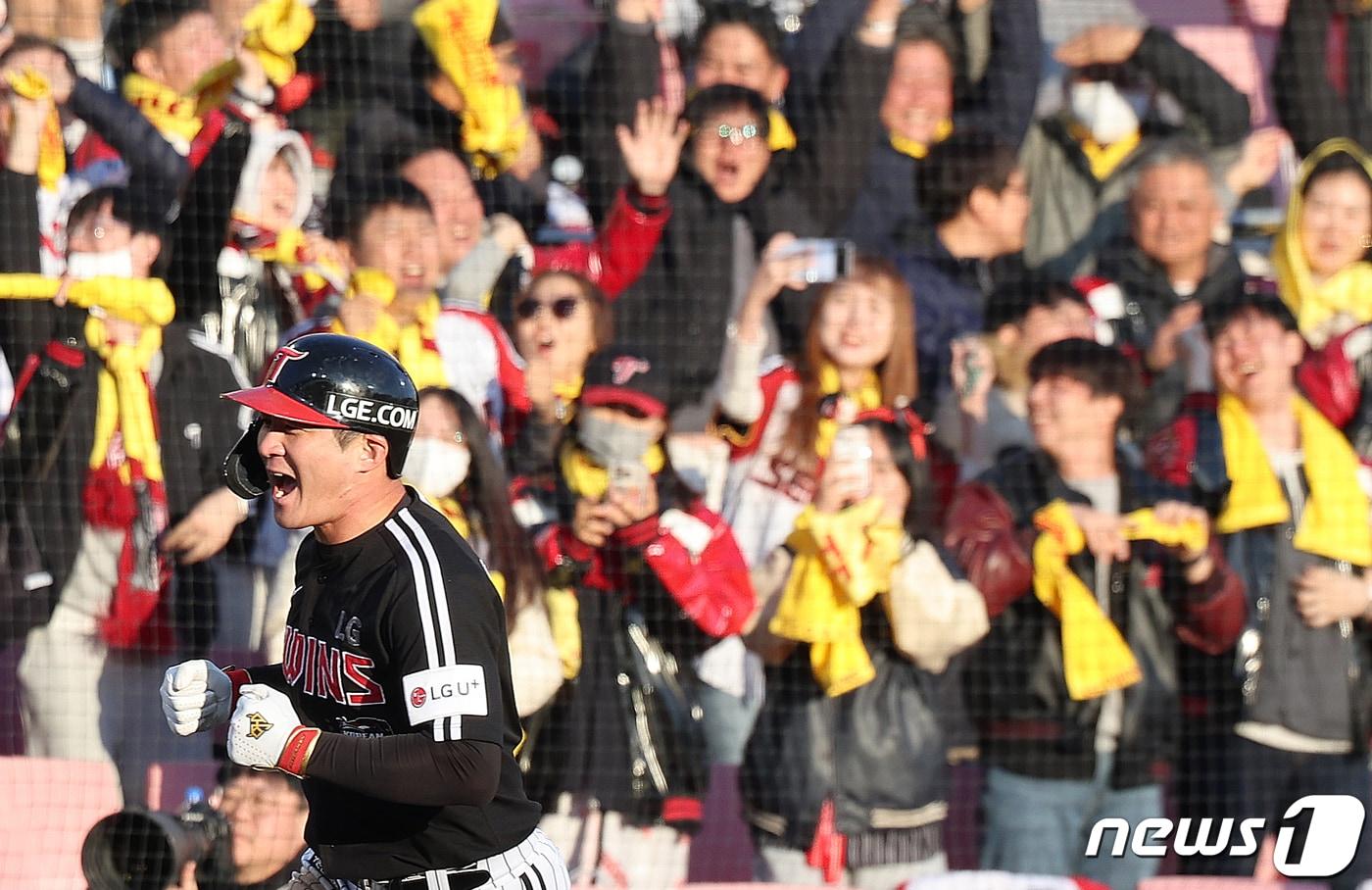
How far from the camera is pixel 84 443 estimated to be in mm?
5258

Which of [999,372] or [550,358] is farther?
[999,372]

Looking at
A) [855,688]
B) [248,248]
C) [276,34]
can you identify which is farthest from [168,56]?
[855,688]

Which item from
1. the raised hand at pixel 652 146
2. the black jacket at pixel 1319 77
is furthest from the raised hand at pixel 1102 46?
the raised hand at pixel 652 146

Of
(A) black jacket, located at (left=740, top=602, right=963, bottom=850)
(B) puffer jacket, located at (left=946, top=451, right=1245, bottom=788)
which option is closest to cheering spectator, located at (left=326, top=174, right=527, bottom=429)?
(A) black jacket, located at (left=740, top=602, right=963, bottom=850)

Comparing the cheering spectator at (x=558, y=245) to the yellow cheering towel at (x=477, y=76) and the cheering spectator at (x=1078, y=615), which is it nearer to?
the yellow cheering towel at (x=477, y=76)

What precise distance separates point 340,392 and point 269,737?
0.51 meters

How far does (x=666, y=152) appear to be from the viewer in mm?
5590

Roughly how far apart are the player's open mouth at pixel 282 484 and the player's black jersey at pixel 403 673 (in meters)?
0.12

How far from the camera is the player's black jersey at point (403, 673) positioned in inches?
98.3

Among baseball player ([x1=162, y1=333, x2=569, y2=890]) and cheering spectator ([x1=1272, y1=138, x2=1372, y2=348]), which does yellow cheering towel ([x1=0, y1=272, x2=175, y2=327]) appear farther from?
cheering spectator ([x1=1272, y1=138, x2=1372, y2=348])

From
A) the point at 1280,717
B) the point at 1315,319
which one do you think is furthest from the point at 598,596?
the point at 1315,319

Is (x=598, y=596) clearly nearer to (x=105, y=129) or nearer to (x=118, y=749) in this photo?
(x=118, y=749)

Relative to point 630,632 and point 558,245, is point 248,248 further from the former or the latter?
point 630,632

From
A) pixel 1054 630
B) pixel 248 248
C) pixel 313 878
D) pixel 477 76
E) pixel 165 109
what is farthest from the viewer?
pixel 477 76
